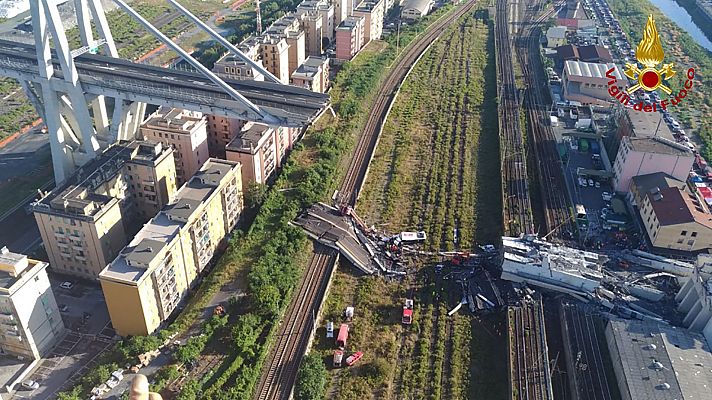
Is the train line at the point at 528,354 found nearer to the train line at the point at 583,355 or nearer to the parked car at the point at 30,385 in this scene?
the train line at the point at 583,355

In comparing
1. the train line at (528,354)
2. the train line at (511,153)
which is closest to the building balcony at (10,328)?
the train line at (528,354)

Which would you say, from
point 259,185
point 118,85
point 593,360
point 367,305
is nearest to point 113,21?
point 118,85

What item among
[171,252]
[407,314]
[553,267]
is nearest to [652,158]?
[553,267]

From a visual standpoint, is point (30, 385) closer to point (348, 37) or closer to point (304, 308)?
point (304, 308)

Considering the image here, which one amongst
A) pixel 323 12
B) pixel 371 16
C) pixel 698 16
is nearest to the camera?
pixel 323 12

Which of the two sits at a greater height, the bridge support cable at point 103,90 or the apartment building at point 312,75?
the bridge support cable at point 103,90
